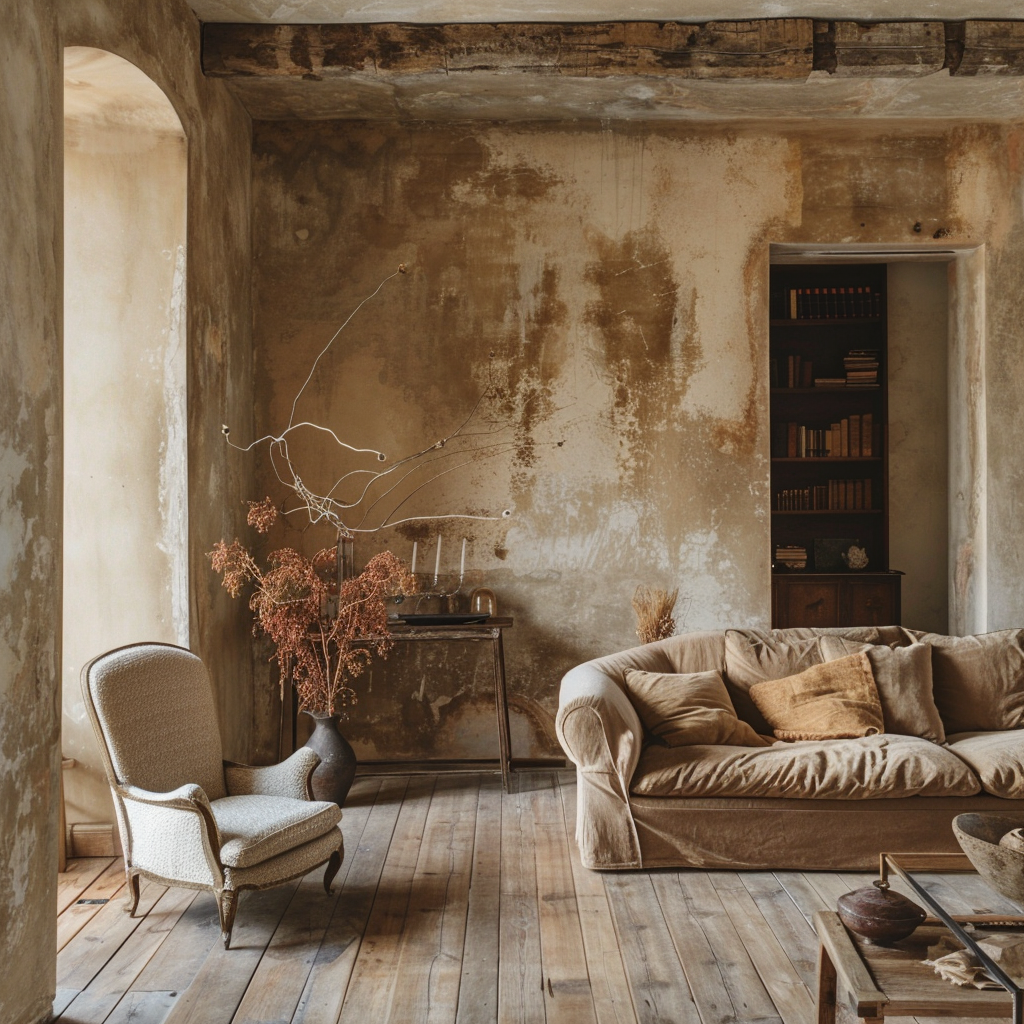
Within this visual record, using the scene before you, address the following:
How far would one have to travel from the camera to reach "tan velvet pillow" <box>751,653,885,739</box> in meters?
4.06

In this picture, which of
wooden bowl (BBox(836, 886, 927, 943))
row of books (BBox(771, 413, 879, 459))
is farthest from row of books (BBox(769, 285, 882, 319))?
wooden bowl (BBox(836, 886, 927, 943))

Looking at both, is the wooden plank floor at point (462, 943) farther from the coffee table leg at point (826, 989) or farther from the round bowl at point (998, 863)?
the round bowl at point (998, 863)

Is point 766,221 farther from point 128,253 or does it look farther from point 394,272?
point 128,253

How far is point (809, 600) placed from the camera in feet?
22.4

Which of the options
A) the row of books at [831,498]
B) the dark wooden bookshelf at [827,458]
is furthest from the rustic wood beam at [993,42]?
the row of books at [831,498]

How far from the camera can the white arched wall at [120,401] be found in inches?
158

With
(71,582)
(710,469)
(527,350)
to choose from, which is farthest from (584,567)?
(71,582)

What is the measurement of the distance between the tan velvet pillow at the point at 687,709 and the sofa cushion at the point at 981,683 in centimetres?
94

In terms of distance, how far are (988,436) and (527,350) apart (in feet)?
8.70

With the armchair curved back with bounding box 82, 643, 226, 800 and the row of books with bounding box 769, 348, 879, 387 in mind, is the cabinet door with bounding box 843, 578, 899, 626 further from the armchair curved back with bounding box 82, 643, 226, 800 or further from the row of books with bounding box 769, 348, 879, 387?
the armchair curved back with bounding box 82, 643, 226, 800

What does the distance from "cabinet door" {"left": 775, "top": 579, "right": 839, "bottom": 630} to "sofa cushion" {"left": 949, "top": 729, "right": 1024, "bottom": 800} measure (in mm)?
2742

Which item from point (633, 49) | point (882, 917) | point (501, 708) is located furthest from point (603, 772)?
point (633, 49)

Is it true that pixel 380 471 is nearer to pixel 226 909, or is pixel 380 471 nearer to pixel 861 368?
pixel 226 909

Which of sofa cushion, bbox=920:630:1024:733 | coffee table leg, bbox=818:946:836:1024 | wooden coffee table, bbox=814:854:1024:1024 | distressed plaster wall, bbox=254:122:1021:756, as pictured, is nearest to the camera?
wooden coffee table, bbox=814:854:1024:1024
